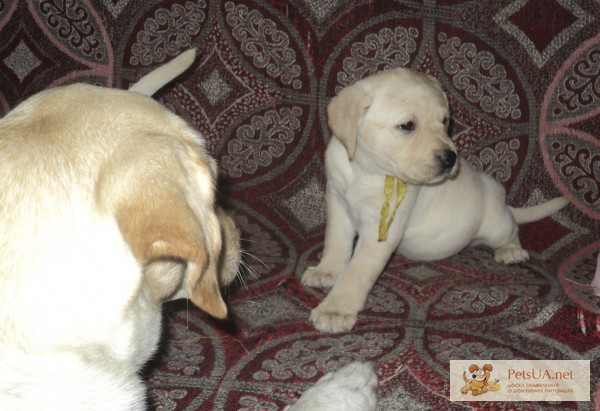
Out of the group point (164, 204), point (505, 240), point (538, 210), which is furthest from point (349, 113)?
point (164, 204)

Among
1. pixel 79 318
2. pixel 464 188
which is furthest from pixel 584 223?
pixel 79 318

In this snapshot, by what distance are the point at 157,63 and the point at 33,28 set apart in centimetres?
59

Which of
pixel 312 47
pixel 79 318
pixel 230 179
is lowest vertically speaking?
pixel 230 179

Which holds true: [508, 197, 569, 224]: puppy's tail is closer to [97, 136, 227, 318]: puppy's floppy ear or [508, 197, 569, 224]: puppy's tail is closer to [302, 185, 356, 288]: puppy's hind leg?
[302, 185, 356, 288]: puppy's hind leg

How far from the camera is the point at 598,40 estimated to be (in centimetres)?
282

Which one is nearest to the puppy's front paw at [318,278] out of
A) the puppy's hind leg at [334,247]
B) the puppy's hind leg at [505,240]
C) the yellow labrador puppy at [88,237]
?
the puppy's hind leg at [334,247]

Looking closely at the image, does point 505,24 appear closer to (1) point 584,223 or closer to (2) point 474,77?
(2) point 474,77

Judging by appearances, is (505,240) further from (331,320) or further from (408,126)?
(331,320)

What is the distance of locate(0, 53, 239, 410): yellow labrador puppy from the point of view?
115 centimetres

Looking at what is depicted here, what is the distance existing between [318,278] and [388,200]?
1.36 feet

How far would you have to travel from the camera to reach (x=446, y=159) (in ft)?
7.85

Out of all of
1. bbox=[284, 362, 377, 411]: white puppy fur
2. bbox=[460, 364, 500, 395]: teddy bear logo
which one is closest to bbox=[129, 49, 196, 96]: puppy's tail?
bbox=[284, 362, 377, 411]: white puppy fur

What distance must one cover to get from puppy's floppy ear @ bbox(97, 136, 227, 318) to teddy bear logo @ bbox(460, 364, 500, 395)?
3.20ft

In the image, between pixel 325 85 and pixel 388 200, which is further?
pixel 325 85
